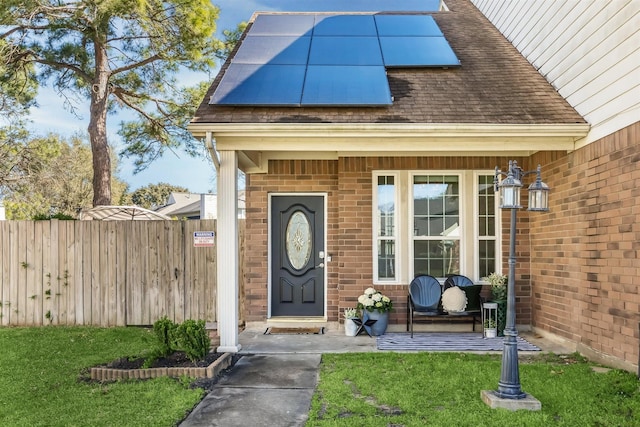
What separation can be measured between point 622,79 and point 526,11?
326cm

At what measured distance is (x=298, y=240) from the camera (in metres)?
8.16

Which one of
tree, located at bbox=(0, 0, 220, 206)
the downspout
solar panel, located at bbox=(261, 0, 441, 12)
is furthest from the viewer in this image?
solar panel, located at bbox=(261, 0, 441, 12)

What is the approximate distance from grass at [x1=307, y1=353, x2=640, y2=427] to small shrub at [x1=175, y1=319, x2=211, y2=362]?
4.61 feet

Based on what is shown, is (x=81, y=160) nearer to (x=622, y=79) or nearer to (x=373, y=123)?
(x=373, y=123)

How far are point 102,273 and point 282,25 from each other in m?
5.41

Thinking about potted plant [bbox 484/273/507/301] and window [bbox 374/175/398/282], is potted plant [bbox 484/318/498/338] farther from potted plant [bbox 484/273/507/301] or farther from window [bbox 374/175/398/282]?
window [bbox 374/175/398/282]

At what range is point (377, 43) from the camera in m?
8.07

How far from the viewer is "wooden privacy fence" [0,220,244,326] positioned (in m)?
8.11

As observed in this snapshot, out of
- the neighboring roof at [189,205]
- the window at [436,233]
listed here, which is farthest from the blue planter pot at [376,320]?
the neighboring roof at [189,205]

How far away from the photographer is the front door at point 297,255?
8.09 meters

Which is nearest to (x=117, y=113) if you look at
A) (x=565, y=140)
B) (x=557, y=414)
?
(x=565, y=140)

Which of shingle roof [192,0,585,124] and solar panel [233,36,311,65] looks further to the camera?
solar panel [233,36,311,65]

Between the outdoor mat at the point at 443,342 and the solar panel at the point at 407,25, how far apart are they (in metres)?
5.10

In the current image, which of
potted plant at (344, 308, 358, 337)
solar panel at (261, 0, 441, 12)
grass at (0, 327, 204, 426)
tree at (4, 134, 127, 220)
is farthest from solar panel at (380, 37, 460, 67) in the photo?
tree at (4, 134, 127, 220)
